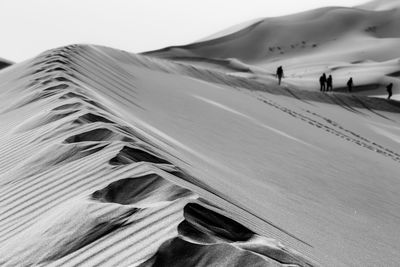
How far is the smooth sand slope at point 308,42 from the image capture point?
5672 cm

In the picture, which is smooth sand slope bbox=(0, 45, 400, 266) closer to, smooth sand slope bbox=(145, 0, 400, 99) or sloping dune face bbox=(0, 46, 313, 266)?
sloping dune face bbox=(0, 46, 313, 266)

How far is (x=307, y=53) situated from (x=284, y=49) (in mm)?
3072

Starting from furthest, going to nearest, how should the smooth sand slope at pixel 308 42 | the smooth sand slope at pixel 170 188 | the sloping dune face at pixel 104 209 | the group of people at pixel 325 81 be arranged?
the smooth sand slope at pixel 308 42
the group of people at pixel 325 81
the smooth sand slope at pixel 170 188
the sloping dune face at pixel 104 209

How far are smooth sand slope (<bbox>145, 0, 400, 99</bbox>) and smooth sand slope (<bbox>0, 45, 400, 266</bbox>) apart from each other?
3592 centimetres

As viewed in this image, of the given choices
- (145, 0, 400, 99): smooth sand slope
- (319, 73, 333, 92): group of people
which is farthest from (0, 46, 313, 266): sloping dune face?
(145, 0, 400, 99): smooth sand slope

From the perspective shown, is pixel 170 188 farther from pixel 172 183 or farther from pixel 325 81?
pixel 325 81

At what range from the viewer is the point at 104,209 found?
3137 mm

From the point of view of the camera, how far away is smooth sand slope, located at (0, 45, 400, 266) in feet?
9.11

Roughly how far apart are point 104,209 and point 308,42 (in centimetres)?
6710

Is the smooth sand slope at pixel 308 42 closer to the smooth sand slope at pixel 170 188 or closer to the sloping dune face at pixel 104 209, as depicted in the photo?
the smooth sand slope at pixel 170 188

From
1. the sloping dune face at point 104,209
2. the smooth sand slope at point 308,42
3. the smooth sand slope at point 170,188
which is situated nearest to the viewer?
the sloping dune face at point 104,209

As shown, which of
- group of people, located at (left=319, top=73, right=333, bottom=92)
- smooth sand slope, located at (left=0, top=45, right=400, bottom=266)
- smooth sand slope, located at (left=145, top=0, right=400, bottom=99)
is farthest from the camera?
smooth sand slope, located at (left=145, top=0, right=400, bottom=99)

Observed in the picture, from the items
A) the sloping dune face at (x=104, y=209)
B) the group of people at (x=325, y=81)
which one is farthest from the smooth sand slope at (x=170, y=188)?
the group of people at (x=325, y=81)

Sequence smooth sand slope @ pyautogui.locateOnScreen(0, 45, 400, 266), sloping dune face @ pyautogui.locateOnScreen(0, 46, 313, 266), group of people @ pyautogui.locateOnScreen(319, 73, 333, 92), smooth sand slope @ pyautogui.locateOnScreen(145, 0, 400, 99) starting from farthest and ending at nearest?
smooth sand slope @ pyautogui.locateOnScreen(145, 0, 400, 99) < group of people @ pyautogui.locateOnScreen(319, 73, 333, 92) < smooth sand slope @ pyautogui.locateOnScreen(0, 45, 400, 266) < sloping dune face @ pyautogui.locateOnScreen(0, 46, 313, 266)
